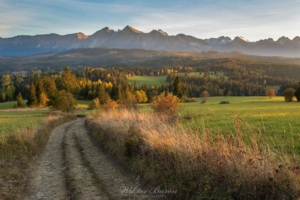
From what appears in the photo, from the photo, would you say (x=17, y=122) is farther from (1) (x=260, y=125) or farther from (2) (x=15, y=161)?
(1) (x=260, y=125)

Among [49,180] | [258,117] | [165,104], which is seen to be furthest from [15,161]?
[258,117]

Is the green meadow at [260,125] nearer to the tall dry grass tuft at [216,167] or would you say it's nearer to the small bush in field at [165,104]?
the tall dry grass tuft at [216,167]

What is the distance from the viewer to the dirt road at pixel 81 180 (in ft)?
26.0

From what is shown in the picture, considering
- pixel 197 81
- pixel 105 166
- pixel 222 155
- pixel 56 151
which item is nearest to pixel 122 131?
pixel 105 166

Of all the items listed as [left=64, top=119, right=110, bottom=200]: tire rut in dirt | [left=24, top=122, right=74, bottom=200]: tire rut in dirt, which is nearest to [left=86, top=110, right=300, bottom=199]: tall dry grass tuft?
[left=64, top=119, right=110, bottom=200]: tire rut in dirt

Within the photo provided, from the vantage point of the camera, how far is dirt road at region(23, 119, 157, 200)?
7.92 m

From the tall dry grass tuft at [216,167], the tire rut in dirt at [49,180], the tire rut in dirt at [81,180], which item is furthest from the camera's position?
the tire rut in dirt at [49,180]

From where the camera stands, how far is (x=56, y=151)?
15281 mm

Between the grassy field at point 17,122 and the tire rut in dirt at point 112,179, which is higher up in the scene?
the tire rut in dirt at point 112,179

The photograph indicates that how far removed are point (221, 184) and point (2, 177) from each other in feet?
26.9

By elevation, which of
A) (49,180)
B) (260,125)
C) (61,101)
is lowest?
(61,101)

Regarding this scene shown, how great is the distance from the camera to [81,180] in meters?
9.19

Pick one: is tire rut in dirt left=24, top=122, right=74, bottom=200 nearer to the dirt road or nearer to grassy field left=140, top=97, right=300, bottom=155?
the dirt road

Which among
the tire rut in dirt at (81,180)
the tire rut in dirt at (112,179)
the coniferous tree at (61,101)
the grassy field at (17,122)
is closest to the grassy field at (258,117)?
the tire rut in dirt at (112,179)
